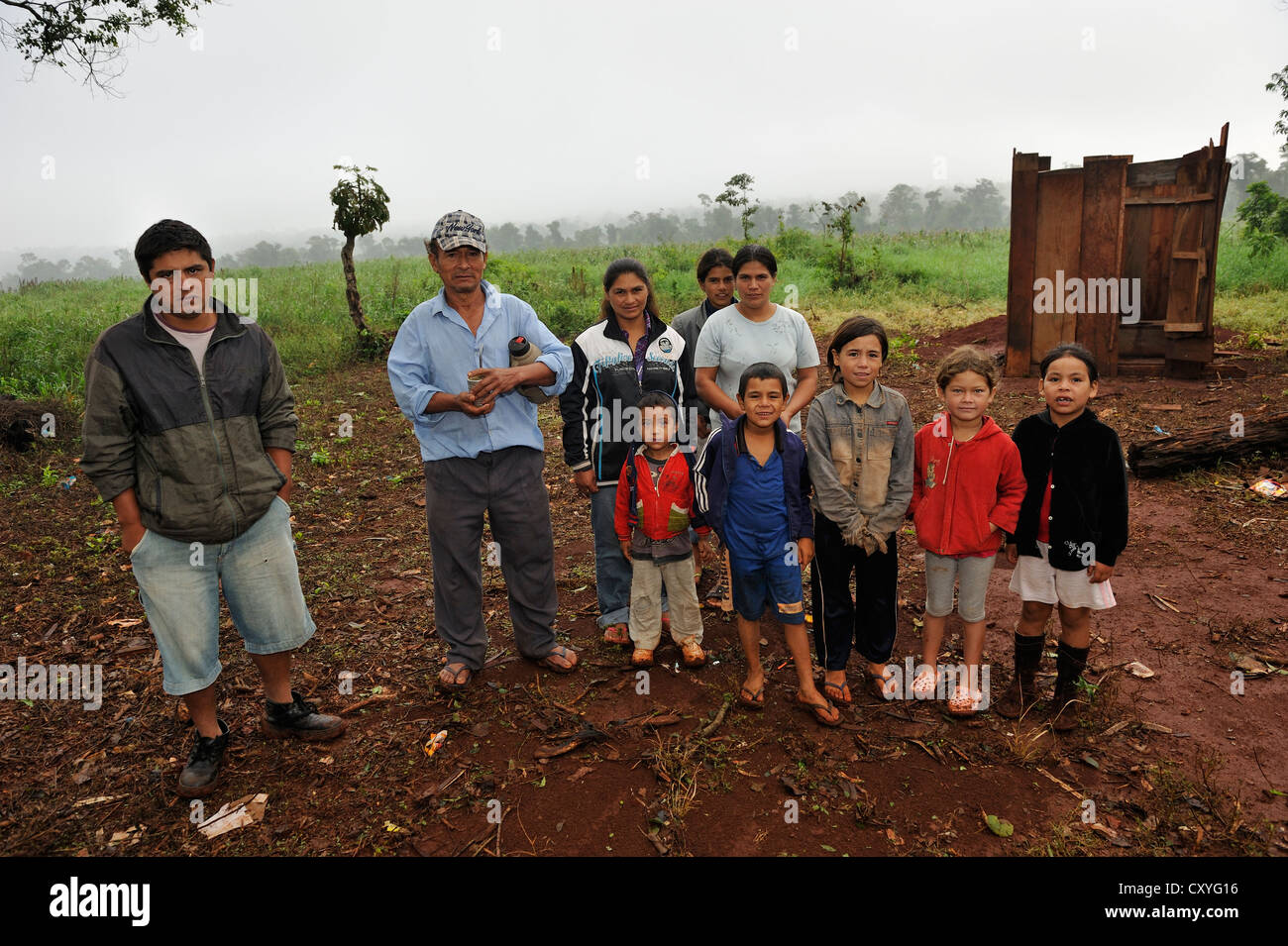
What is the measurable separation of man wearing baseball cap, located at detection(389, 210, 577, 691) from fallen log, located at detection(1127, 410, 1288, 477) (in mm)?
5084

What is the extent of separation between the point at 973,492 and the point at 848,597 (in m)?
0.79

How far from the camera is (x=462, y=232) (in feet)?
12.0

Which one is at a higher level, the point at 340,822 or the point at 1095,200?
the point at 1095,200

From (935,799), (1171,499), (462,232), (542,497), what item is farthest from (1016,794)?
(1171,499)

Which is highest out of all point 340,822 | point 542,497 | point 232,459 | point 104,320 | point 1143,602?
point 104,320

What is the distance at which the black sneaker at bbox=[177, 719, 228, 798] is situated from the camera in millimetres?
3297

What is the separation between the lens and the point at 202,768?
3350 millimetres

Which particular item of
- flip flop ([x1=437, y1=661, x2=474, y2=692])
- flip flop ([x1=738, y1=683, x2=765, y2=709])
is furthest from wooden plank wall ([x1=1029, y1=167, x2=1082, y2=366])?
flip flop ([x1=437, y1=661, x2=474, y2=692])

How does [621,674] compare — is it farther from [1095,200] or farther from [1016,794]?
[1095,200]

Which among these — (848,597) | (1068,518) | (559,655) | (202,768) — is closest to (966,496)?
(1068,518)

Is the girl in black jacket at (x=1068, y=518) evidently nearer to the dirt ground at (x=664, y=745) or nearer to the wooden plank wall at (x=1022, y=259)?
the dirt ground at (x=664, y=745)

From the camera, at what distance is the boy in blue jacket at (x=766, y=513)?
3652mm

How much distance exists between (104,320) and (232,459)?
14.6 metres

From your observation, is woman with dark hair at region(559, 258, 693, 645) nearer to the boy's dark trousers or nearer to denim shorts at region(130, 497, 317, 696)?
the boy's dark trousers
